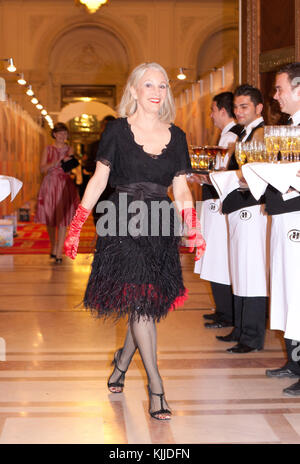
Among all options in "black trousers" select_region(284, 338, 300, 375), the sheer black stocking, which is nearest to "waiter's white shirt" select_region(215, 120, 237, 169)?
"black trousers" select_region(284, 338, 300, 375)

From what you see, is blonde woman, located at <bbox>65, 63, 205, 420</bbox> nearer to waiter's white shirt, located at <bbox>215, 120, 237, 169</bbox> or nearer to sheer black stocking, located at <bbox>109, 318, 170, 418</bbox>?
sheer black stocking, located at <bbox>109, 318, 170, 418</bbox>

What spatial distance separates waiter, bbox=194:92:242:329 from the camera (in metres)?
5.20

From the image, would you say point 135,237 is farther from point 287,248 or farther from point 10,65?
point 10,65

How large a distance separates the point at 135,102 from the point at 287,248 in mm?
1128

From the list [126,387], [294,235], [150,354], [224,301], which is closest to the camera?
[150,354]

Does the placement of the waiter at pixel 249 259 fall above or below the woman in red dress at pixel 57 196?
below

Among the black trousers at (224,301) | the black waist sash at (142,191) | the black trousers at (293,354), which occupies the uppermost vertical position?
the black waist sash at (142,191)

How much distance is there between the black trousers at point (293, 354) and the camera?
3.83 meters

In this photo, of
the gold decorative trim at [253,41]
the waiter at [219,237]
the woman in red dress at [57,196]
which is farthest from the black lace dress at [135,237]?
the woman in red dress at [57,196]

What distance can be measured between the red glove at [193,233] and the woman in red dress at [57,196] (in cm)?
542

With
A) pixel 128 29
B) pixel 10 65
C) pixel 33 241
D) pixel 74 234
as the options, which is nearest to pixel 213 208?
pixel 74 234

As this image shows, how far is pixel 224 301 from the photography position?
5.37 meters

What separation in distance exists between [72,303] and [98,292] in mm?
3000
